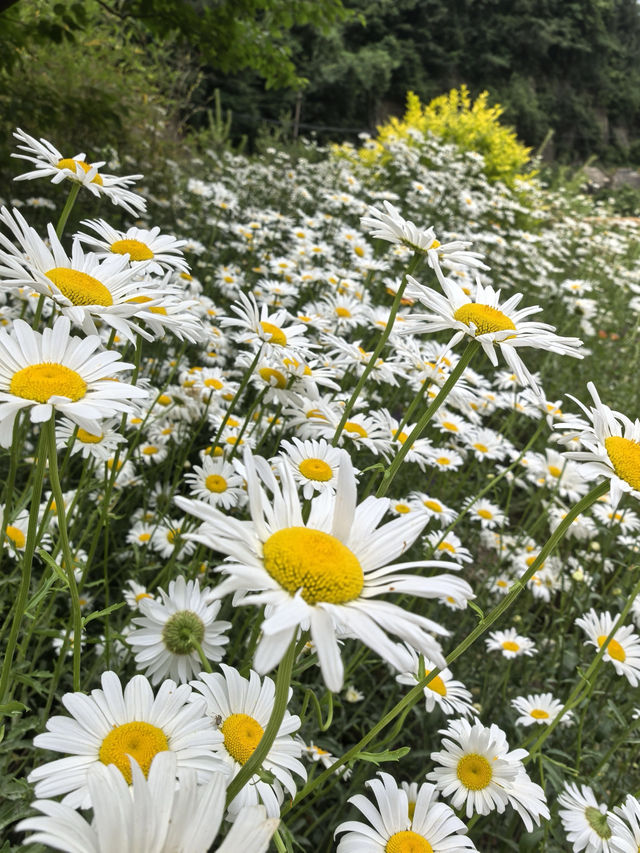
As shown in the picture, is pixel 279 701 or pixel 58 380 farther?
pixel 58 380

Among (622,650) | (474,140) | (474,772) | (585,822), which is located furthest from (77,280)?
(474,140)

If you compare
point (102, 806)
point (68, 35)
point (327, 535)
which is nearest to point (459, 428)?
point (327, 535)

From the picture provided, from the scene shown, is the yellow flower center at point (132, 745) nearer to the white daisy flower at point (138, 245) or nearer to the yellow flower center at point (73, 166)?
the white daisy flower at point (138, 245)

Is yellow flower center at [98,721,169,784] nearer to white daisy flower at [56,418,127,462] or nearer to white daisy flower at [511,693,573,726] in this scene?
white daisy flower at [56,418,127,462]

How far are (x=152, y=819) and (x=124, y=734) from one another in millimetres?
397

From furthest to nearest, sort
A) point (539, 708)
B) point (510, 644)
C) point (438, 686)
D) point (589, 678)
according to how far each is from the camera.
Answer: point (510, 644), point (539, 708), point (438, 686), point (589, 678)

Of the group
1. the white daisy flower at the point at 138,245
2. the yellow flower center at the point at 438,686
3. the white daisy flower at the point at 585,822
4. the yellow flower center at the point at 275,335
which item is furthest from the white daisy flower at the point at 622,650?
the white daisy flower at the point at 138,245

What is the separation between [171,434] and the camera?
8.30ft

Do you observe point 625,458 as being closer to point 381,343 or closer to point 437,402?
point 437,402

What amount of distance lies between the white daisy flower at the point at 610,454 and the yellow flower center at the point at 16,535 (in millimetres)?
1329

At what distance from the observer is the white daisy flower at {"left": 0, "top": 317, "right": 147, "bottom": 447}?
794 mm

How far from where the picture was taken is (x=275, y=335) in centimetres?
180

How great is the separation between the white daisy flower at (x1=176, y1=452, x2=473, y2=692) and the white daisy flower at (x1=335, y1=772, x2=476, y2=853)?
24.3 inches

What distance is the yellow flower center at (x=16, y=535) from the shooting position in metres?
1.62
